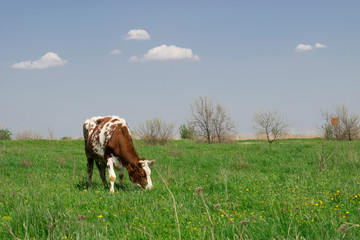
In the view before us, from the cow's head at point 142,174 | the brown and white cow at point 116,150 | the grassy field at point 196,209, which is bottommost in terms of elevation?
the grassy field at point 196,209

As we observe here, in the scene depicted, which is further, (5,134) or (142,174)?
(5,134)

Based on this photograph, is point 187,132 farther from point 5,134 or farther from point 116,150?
point 116,150

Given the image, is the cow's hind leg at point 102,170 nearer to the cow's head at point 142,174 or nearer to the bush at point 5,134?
the cow's head at point 142,174

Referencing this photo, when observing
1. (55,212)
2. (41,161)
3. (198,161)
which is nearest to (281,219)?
(55,212)

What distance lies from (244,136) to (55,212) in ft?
159

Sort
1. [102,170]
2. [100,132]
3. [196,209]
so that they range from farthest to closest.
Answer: [102,170] → [100,132] → [196,209]

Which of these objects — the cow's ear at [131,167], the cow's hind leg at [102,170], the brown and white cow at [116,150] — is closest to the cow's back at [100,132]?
the brown and white cow at [116,150]

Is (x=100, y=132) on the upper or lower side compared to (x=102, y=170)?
upper

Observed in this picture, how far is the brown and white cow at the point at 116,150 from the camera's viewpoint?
9.23m

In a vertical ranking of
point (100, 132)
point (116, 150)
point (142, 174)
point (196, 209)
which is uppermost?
point (100, 132)

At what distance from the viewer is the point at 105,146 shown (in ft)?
32.7

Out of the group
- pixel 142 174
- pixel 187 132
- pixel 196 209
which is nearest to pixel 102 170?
pixel 142 174

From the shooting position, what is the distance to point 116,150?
32.0ft

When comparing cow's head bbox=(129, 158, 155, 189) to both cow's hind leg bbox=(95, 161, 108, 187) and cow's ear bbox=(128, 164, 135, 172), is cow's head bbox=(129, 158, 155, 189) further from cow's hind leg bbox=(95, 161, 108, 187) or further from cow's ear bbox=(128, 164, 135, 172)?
cow's hind leg bbox=(95, 161, 108, 187)
